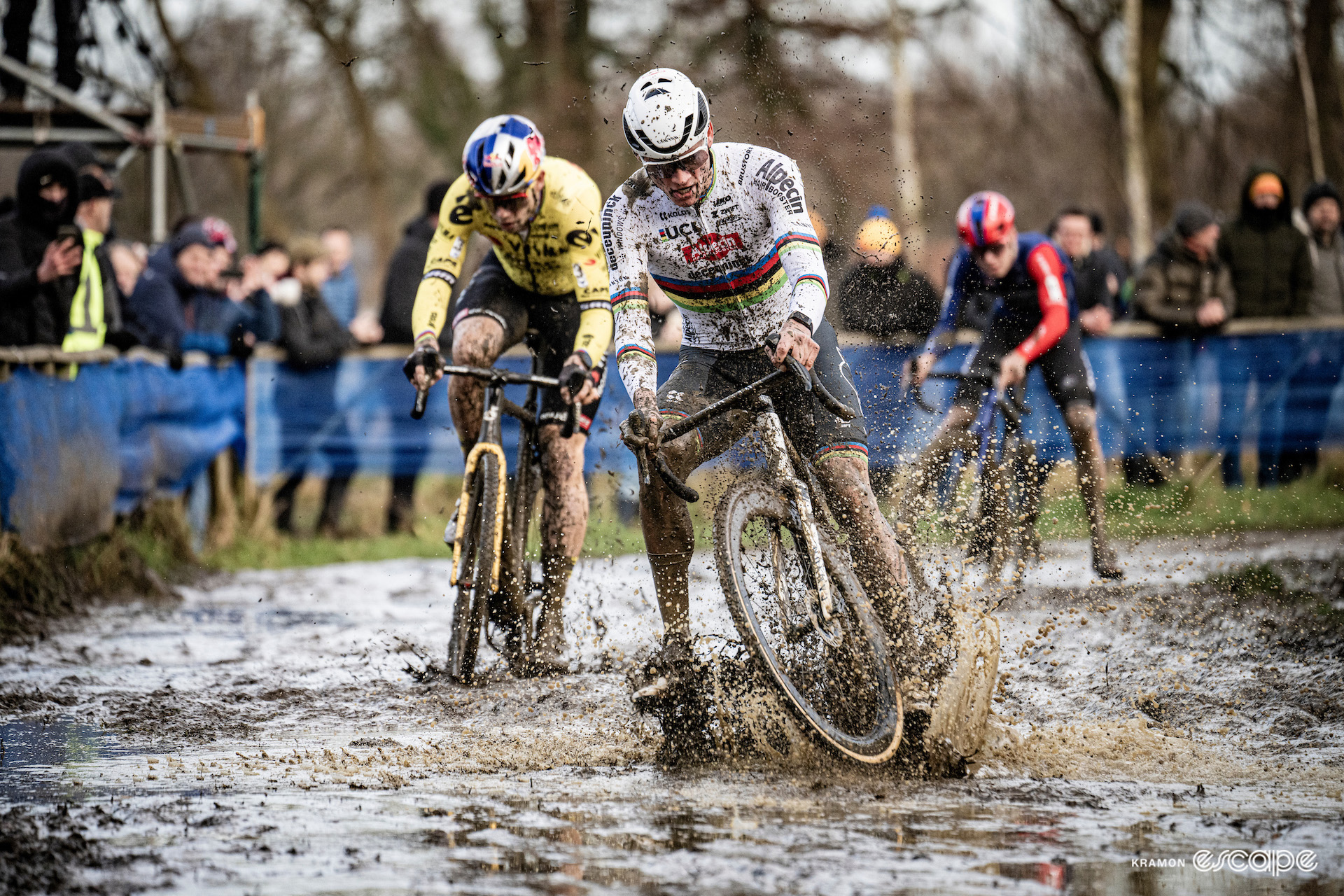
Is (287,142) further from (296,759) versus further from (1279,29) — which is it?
(296,759)

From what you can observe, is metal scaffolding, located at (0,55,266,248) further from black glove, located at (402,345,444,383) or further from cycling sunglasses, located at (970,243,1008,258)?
black glove, located at (402,345,444,383)

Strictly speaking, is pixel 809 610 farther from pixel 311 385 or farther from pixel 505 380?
pixel 311 385

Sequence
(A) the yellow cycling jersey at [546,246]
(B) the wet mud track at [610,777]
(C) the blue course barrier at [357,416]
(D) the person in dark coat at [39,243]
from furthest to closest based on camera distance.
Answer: (D) the person in dark coat at [39,243], (C) the blue course barrier at [357,416], (A) the yellow cycling jersey at [546,246], (B) the wet mud track at [610,777]

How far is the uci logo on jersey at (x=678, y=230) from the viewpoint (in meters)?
5.98

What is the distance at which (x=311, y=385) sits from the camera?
42.2 ft

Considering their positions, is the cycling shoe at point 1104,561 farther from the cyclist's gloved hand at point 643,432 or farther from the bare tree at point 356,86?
the bare tree at point 356,86

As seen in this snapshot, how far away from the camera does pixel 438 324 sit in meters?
7.09

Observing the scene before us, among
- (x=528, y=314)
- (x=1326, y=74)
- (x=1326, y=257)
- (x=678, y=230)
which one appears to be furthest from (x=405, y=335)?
(x=1326, y=74)

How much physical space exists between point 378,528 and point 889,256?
299 inches

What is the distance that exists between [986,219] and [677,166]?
13.8 ft

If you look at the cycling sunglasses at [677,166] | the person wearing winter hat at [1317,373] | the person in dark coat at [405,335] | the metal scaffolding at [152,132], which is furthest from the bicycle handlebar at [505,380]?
the person wearing winter hat at [1317,373]

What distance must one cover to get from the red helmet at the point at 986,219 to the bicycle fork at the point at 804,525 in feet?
14.1

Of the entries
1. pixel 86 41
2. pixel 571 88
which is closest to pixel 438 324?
pixel 86 41

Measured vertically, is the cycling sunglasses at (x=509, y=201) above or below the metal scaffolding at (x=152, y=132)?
below
